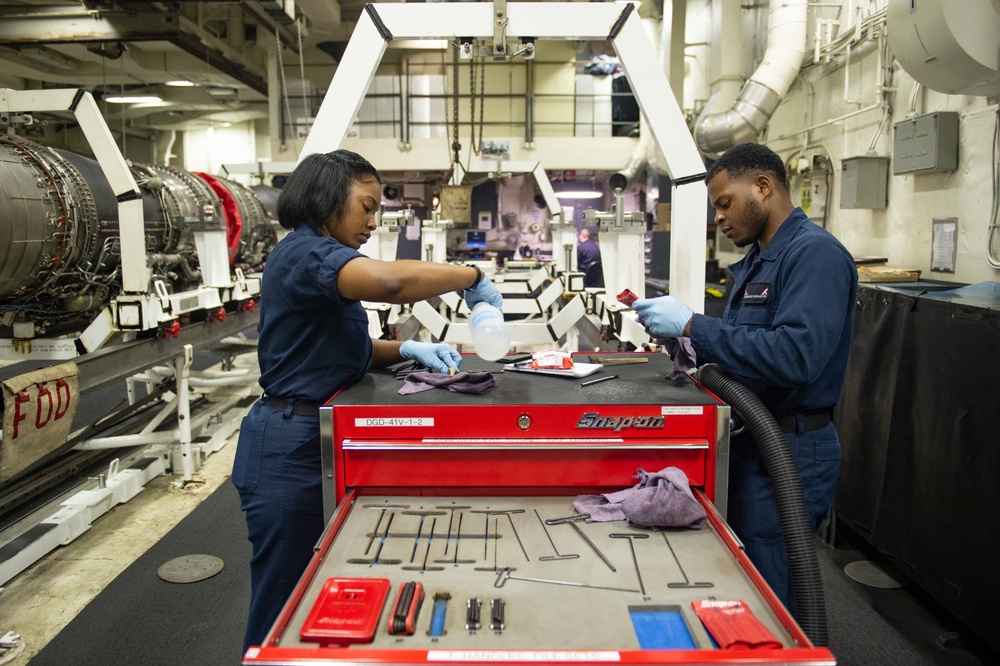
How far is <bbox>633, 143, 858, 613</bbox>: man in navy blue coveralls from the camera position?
187 centimetres

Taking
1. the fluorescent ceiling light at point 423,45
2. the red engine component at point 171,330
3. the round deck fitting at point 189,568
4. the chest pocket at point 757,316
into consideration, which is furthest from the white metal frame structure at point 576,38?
the fluorescent ceiling light at point 423,45

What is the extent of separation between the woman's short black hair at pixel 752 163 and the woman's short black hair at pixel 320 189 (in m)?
1.06

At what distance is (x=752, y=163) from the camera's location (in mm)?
2104

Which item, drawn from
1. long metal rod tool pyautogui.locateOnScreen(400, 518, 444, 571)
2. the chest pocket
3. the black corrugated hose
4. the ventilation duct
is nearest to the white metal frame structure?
the chest pocket

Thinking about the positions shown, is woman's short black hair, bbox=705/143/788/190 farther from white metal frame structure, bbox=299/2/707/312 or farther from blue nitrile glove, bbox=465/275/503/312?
blue nitrile glove, bbox=465/275/503/312

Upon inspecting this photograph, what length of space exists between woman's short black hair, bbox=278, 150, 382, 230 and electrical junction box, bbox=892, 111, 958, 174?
12.3ft

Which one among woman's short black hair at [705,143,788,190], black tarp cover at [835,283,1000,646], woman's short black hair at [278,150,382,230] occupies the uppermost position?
woman's short black hair at [705,143,788,190]

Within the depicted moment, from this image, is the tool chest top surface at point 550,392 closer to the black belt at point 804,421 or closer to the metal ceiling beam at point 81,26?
the black belt at point 804,421

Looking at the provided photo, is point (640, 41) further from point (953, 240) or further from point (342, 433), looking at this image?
point (953, 240)

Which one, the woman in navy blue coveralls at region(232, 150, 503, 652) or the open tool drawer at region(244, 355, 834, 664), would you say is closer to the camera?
the open tool drawer at region(244, 355, 834, 664)

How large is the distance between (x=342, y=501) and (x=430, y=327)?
143 inches

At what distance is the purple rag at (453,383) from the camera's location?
1.98m

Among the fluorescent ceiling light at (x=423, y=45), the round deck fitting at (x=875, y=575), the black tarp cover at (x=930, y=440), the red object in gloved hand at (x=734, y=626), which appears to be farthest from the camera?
the fluorescent ceiling light at (x=423, y=45)

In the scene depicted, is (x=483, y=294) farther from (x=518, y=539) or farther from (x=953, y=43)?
(x=953, y=43)
